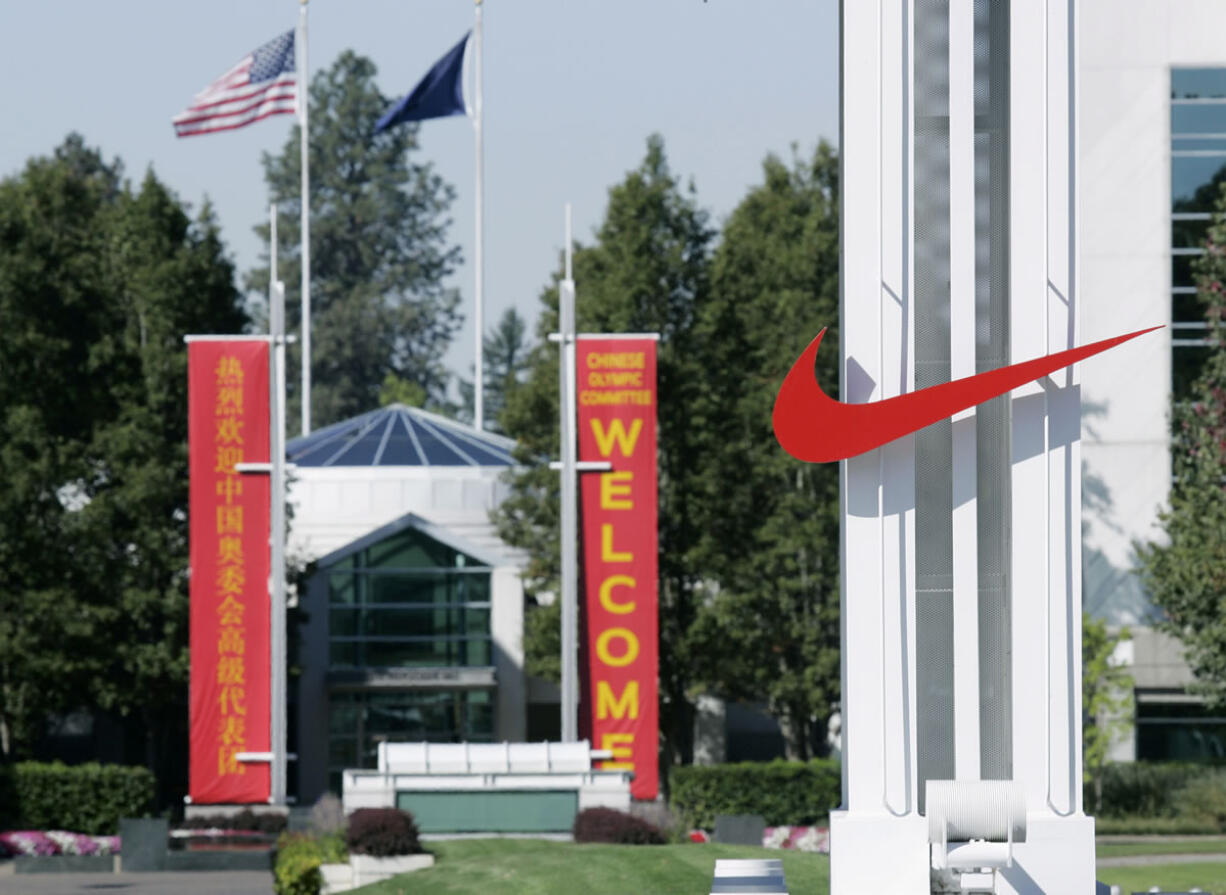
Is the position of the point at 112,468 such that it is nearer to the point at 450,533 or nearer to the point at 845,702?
the point at 450,533

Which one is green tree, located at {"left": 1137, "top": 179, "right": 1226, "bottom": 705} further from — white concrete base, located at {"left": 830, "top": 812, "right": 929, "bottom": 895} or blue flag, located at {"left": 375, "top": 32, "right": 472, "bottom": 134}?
white concrete base, located at {"left": 830, "top": 812, "right": 929, "bottom": 895}

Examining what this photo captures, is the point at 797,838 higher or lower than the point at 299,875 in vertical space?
lower

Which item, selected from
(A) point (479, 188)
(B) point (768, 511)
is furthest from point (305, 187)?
(B) point (768, 511)

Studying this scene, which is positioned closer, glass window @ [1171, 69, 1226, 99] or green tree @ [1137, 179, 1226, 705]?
green tree @ [1137, 179, 1226, 705]

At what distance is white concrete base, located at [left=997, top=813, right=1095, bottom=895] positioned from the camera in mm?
16625

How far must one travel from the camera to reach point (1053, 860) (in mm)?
16656

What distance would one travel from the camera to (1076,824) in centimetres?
1669

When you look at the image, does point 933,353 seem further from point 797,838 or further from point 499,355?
point 499,355

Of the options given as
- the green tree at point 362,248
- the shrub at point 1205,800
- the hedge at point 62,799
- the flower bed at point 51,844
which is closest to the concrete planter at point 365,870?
the flower bed at point 51,844

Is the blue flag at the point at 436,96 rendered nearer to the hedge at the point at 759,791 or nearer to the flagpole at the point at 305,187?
the flagpole at the point at 305,187

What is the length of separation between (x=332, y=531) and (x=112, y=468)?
30.5 ft

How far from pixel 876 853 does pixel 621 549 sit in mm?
18325

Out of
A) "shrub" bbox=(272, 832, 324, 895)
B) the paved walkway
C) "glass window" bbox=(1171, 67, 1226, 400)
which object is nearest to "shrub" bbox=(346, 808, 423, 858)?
"shrub" bbox=(272, 832, 324, 895)

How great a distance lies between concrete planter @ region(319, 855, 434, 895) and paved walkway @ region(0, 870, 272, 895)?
99cm
